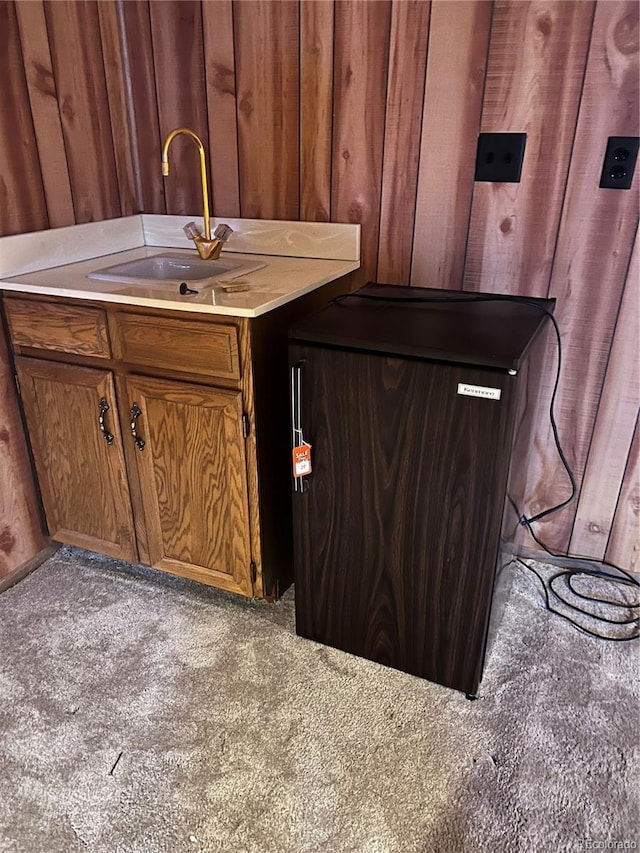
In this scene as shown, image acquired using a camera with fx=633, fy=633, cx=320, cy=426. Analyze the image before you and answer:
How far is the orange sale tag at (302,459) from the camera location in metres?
1.45

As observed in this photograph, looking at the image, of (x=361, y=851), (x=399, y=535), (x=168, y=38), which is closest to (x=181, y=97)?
(x=168, y=38)

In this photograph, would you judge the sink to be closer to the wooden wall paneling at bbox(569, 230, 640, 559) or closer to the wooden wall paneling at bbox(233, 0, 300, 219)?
the wooden wall paneling at bbox(233, 0, 300, 219)

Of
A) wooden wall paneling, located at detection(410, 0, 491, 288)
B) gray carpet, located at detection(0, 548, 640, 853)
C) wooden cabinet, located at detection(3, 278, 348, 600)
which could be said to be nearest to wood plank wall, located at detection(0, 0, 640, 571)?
wooden wall paneling, located at detection(410, 0, 491, 288)

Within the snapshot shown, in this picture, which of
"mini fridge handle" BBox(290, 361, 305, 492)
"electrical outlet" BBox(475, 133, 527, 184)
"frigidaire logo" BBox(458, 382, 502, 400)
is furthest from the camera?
"electrical outlet" BBox(475, 133, 527, 184)

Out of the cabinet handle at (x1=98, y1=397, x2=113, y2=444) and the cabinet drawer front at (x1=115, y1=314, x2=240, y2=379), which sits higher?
the cabinet drawer front at (x1=115, y1=314, x2=240, y2=379)

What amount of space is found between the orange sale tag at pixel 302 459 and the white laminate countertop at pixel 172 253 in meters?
0.32

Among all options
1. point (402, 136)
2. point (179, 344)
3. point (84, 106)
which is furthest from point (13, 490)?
point (402, 136)

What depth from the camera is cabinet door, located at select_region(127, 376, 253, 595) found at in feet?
5.18

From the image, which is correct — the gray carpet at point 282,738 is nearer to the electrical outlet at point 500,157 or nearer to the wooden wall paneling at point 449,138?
the wooden wall paneling at point 449,138

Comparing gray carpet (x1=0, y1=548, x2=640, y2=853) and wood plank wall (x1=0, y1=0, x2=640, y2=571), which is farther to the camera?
wood plank wall (x1=0, y1=0, x2=640, y2=571)

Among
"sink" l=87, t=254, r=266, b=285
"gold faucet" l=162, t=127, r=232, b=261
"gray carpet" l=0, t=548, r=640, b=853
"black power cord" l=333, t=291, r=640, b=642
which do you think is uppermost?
"gold faucet" l=162, t=127, r=232, b=261

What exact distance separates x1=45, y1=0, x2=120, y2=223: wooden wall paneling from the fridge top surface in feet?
2.96

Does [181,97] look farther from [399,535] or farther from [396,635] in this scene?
[396,635]

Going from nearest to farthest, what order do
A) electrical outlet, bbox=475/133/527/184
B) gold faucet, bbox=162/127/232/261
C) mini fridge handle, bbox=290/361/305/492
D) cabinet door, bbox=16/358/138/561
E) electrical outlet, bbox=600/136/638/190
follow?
1. mini fridge handle, bbox=290/361/305/492
2. electrical outlet, bbox=600/136/638/190
3. electrical outlet, bbox=475/133/527/184
4. cabinet door, bbox=16/358/138/561
5. gold faucet, bbox=162/127/232/261
